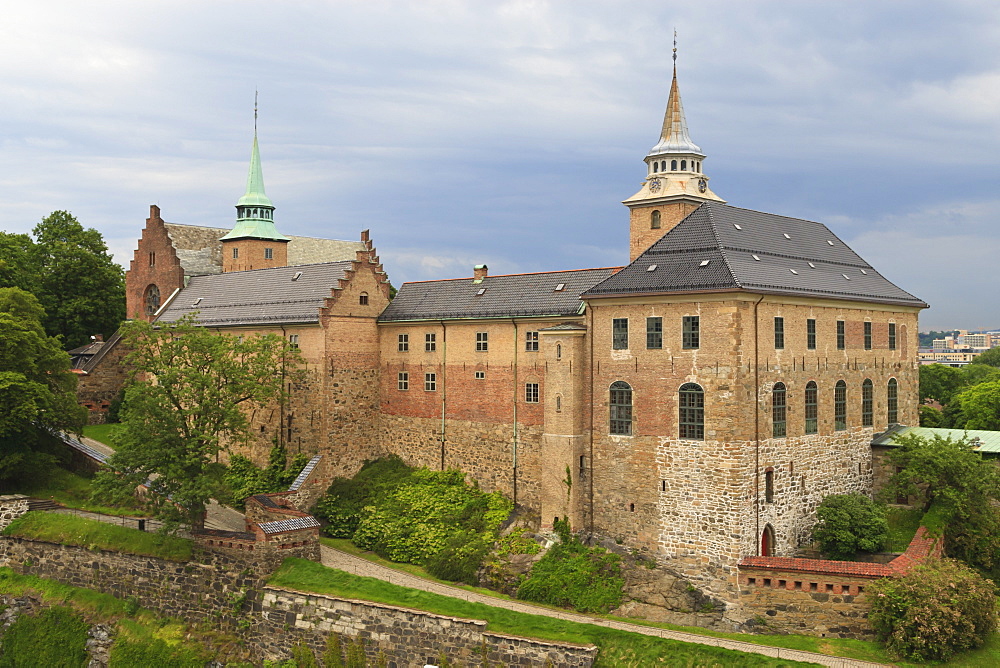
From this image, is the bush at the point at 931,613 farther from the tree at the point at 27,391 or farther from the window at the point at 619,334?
the tree at the point at 27,391

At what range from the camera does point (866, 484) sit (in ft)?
121

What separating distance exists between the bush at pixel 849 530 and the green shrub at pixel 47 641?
28.7 metres

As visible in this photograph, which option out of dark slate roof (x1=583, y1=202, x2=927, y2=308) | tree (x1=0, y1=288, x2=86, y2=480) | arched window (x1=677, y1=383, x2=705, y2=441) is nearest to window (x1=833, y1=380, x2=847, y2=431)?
dark slate roof (x1=583, y1=202, x2=927, y2=308)

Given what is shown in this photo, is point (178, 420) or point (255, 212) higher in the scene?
point (255, 212)

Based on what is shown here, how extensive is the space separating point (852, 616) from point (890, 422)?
50.8 feet

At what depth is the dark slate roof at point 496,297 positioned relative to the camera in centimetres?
3766

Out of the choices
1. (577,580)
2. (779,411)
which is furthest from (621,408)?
(577,580)

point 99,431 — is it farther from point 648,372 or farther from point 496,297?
point 648,372

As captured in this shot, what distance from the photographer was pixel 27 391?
37.1 m

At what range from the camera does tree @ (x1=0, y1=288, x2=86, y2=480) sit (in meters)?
36.7

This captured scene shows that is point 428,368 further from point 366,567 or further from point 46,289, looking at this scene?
point 46,289

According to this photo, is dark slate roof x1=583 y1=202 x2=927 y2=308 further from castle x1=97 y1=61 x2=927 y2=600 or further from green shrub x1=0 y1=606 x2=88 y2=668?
green shrub x1=0 y1=606 x2=88 y2=668

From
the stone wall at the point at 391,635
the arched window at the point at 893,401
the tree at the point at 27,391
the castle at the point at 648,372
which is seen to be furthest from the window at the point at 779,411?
the tree at the point at 27,391

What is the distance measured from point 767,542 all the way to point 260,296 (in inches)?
1151
